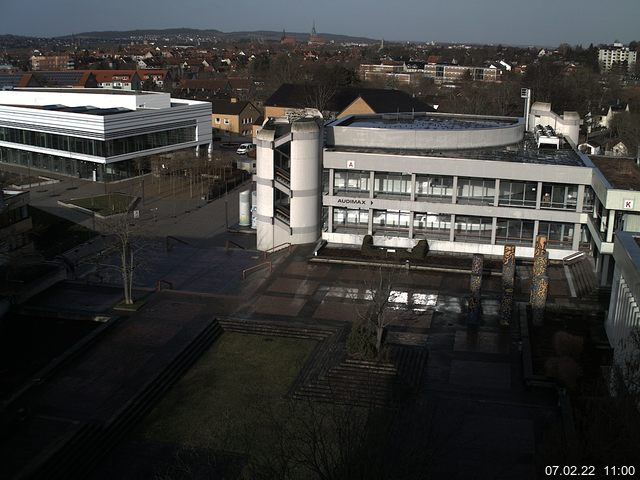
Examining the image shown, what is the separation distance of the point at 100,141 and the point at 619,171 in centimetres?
3679

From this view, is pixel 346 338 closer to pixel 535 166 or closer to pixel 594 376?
pixel 594 376

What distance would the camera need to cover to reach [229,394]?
22.3 m

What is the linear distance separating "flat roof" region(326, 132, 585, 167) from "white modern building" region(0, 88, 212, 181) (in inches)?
906

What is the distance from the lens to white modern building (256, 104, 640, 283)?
35625 millimetres

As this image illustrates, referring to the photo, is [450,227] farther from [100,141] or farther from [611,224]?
[100,141]

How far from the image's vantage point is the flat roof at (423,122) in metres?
43.8

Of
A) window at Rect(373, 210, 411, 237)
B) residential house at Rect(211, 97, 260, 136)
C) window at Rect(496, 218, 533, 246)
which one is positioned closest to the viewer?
window at Rect(496, 218, 533, 246)

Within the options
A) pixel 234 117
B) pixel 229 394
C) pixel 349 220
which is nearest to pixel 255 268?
pixel 349 220

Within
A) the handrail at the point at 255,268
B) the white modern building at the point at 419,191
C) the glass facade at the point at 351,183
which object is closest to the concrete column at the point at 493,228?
the white modern building at the point at 419,191

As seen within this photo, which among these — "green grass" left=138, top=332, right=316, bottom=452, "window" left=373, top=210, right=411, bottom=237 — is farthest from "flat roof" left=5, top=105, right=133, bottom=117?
"green grass" left=138, top=332, right=316, bottom=452

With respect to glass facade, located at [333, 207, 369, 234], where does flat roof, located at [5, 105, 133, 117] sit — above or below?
above

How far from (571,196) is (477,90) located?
2721 inches

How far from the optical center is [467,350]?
2561 centimetres

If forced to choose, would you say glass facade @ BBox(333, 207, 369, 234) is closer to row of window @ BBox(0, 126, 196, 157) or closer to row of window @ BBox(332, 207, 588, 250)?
row of window @ BBox(332, 207, 588, 250)
